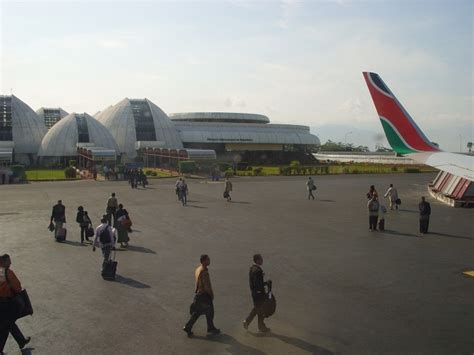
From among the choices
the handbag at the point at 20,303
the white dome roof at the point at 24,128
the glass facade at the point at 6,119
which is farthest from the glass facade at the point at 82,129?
the handbag at the point at 20,303

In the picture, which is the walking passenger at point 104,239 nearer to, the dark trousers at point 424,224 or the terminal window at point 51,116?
the dark trousers at point 424,224

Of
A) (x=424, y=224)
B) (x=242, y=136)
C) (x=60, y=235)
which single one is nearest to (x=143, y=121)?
(x=242, y=136)

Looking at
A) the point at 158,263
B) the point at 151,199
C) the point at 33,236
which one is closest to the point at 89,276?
the point at 158,263

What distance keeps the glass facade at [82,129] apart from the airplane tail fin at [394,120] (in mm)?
52574

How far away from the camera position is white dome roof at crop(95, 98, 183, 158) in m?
70.2

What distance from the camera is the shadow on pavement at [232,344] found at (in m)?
7.02

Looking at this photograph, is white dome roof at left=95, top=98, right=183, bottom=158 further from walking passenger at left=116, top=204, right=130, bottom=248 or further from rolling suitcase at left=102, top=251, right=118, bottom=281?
rolling suitcase at left=102, top=251, right=118, bottom=281

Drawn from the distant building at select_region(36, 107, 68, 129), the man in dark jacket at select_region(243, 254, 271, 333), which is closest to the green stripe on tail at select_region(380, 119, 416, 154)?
the man in dark jacket at select_region(243, 254, 271, 333)

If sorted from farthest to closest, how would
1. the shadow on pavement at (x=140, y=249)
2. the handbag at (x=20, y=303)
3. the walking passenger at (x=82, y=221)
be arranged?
the walking passenger at (x=82, y=221), the shadow on pavement at (x=140, y=249), the handbag at (x=20, y=303)

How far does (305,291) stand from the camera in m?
9.96

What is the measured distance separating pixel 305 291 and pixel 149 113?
217 feet

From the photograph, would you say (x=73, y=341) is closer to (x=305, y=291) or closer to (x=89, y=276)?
(x=89, y=276)

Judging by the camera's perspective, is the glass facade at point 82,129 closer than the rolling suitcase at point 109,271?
No

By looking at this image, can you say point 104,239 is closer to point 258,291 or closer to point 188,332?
point 188,332
